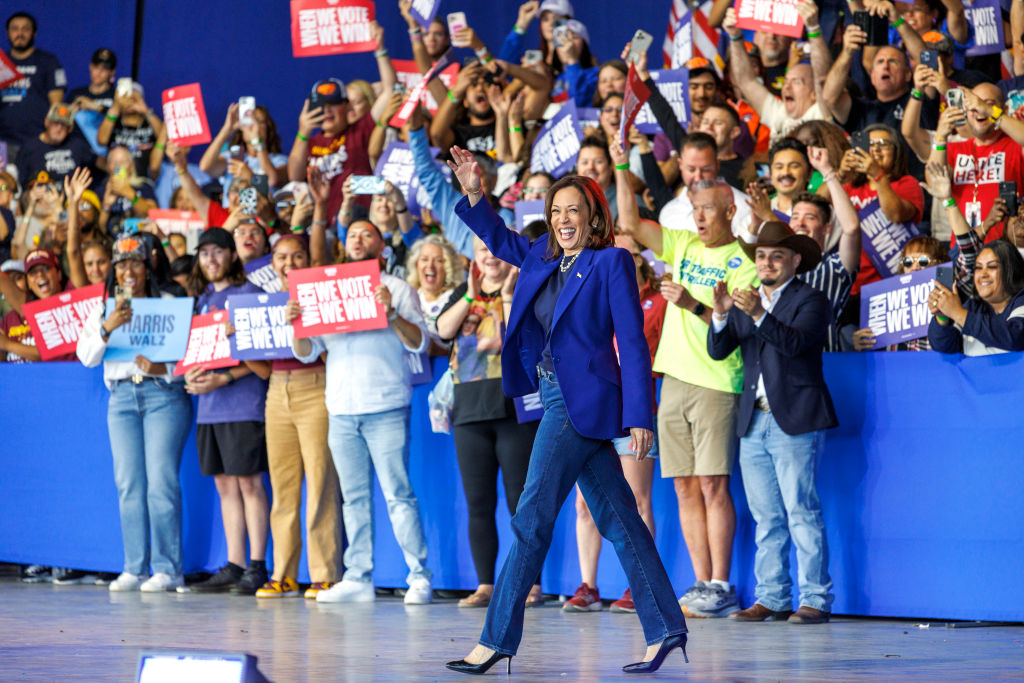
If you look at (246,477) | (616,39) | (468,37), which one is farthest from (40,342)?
(616,39)

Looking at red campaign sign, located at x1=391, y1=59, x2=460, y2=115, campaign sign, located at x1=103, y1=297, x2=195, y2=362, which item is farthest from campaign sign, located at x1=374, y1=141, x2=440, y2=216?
campaign sign, located at x1=103, y1=297, x2=195, y2=362

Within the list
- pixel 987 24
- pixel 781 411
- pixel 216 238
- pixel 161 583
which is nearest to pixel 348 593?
pixel 161 583

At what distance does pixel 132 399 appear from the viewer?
865 centimetres

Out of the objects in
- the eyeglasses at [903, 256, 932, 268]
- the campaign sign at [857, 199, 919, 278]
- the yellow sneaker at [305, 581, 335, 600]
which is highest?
the campaign sign at [857, 199, 919, 278]

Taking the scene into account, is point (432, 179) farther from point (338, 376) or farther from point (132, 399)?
point (132, 399)

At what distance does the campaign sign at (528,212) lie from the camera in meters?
7.56

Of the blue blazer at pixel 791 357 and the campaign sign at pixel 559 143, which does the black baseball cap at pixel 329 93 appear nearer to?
the campaign sign at pixel 559 143

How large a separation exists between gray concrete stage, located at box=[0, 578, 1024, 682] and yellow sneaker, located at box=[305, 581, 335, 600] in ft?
0.75

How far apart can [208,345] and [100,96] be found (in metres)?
5.59

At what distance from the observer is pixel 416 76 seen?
10711mm

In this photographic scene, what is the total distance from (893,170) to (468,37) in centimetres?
328

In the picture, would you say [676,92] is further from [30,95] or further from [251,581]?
[30,95]

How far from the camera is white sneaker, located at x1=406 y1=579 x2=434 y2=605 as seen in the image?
7562 millimetres

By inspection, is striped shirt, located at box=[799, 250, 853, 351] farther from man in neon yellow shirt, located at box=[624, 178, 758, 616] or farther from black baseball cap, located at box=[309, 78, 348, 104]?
black baseball cap, located at box=[309, 78, 348, 104]
